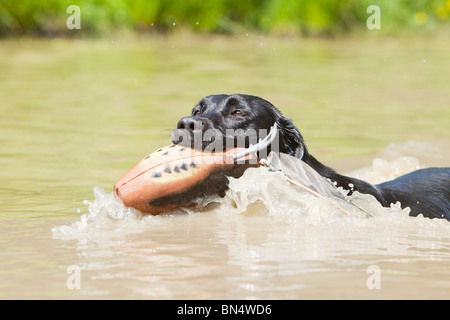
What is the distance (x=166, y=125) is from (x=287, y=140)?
416cm

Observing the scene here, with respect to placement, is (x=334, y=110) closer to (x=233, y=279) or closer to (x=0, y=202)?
(x=0, y=202)

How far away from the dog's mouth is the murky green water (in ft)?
1.38

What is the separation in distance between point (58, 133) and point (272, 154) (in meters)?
4.22

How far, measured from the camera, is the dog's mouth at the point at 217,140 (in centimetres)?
500

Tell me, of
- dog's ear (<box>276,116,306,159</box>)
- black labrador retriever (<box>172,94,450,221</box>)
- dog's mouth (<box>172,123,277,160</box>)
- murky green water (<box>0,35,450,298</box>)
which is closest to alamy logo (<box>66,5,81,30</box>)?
murky green water (<box>0,35,450,298</box>)

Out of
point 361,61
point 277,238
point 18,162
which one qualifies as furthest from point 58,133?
point 361,61

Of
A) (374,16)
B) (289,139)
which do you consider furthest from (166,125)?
(374,16)

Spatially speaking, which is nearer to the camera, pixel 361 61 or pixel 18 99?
pixel 18 99

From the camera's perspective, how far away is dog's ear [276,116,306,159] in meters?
→ 5.55

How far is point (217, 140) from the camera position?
5.04m

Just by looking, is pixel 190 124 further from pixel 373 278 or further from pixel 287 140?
pixel 373 278

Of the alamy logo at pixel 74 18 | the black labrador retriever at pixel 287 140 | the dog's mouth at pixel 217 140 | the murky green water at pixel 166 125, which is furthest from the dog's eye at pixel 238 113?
the alamy logo at pixel 74 18
